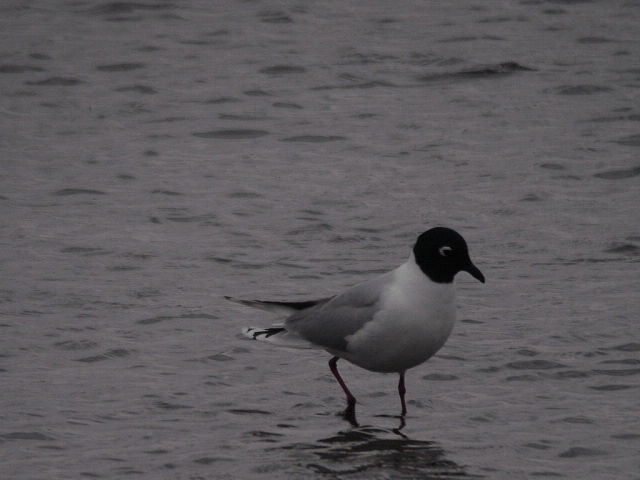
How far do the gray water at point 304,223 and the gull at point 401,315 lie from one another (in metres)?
0.32

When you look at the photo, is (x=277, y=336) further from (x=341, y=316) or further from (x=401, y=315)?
(x=401, y=315)

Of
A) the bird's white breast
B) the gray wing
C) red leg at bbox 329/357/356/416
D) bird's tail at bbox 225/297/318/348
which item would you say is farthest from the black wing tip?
the bird's white breast

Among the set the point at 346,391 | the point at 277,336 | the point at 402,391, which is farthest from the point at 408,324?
the point at 277,336

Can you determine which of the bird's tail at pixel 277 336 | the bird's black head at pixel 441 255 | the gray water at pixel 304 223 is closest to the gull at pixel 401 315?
the bird's black head at pixel 441 255

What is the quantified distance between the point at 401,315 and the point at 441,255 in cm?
49

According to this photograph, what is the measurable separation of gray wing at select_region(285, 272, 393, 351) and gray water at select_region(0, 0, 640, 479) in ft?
1.18

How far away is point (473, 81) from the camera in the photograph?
1666 centimetres

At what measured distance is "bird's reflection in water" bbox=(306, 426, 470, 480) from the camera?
6914mm

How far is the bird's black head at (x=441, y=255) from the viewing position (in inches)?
311

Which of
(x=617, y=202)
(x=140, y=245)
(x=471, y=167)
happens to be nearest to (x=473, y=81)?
(x=471, y=167)

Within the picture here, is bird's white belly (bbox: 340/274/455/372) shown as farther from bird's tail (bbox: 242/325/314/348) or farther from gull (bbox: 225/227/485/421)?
bird's tail (bbox: 242/325/314/348)

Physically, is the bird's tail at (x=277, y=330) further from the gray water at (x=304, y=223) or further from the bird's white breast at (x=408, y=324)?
the bird's white breast at (x=408, y=324)

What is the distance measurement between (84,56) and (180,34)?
1711 mm

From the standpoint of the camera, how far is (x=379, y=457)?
282 inches
